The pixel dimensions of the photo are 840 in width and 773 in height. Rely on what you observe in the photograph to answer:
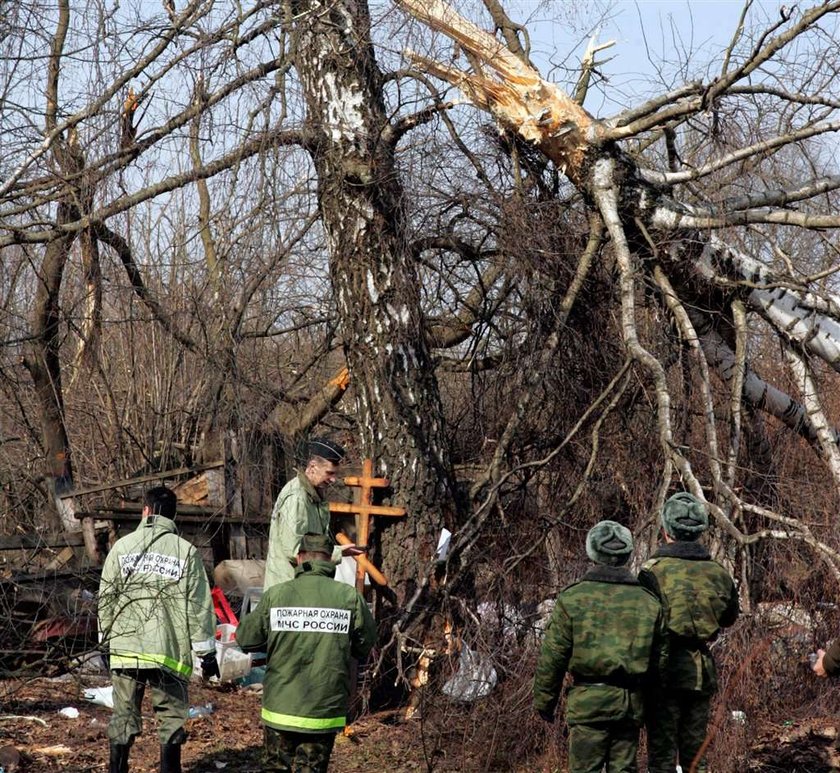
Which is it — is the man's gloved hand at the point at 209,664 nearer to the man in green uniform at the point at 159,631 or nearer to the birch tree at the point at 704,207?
the man in green uniform at the point at 159,631

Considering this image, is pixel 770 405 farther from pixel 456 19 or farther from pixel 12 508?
pixel 12 508

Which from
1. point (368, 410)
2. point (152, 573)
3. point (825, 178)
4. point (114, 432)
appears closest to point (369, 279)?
point (368, 410)

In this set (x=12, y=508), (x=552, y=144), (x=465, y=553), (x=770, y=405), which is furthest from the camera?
(x=12, y=508)

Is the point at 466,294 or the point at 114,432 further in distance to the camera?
the point at 114,432

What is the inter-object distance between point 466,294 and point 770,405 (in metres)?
2.41

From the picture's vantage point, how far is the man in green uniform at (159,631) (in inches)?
253

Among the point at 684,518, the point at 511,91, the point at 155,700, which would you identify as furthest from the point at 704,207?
the point at 155,700

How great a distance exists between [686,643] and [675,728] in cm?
42

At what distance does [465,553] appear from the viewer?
772cm

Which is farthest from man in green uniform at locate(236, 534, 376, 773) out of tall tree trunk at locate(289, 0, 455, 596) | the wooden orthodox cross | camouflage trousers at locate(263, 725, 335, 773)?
tall tree trunk at locate(289, 0, 455, 596)

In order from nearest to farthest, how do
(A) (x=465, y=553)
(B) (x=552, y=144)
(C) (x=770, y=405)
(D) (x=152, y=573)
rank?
(D) (x=152, y=573), (A) (x=465, y=553), (B) (x=552, y=144), (C) (x=770, y=405)

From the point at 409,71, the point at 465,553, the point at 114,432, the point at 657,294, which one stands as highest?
the point at 409,71

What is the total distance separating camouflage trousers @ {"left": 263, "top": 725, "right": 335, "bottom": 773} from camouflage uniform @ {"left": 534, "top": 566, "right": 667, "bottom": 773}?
3.38 feet

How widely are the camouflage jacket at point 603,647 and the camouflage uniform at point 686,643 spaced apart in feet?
1.46
